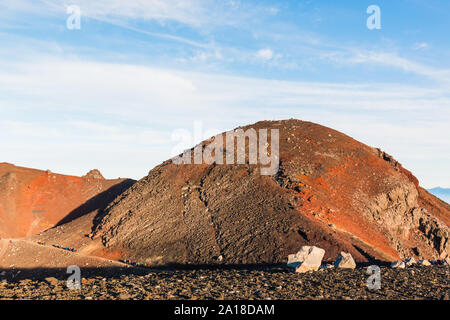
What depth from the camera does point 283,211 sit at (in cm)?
3083

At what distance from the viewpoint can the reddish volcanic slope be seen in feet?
172

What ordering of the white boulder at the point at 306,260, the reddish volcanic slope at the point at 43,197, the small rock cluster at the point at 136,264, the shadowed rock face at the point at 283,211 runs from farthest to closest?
the reddish volcanic slope at the point at 43,197, the small rock cluster at the point at 136,264, the shadowed rock face at the point at 283,211, the white boulder at the point at 306,260

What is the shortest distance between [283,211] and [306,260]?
10042 millimetres

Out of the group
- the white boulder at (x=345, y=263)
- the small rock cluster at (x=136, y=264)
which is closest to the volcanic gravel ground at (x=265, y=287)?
the white boulder at (x=345, y=263)

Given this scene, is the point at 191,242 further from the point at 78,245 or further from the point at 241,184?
the point at 78,245

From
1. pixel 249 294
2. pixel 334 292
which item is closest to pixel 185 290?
pixel 249 294

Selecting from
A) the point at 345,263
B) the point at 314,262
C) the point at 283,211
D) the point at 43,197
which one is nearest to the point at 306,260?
the point at 314,262

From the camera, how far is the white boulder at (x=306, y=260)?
67.3 ft

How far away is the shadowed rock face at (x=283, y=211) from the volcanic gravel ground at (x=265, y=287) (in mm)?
6619

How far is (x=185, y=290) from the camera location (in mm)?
17062

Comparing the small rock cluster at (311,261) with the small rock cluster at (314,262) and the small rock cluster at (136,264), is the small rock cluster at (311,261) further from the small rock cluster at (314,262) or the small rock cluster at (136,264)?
the small rock cluster at (136,264)

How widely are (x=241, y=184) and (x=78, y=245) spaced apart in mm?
16337

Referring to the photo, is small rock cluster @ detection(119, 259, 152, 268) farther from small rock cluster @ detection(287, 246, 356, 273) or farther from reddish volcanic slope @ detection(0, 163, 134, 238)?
reddish volcanic slope @ detection(0, 163, 134, 238)

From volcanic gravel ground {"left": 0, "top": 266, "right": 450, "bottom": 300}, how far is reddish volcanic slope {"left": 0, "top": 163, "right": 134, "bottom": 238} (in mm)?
33141
